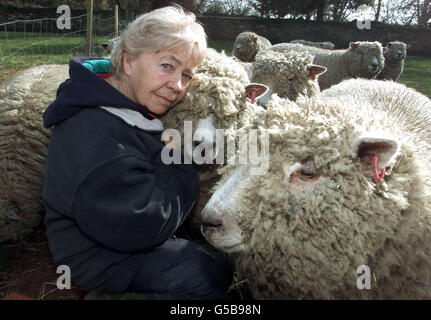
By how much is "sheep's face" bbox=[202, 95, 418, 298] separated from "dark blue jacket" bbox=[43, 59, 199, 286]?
0.95 feet

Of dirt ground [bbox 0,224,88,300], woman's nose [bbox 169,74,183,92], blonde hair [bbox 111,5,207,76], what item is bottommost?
dirt ground [bbox 0,224,88,300]

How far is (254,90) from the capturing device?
7.74 feet

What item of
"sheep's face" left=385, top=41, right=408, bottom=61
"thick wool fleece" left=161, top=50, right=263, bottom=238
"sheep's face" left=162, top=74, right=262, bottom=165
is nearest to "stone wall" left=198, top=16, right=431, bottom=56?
"sheep's face" left=385, top=41, right=408, bottom=61

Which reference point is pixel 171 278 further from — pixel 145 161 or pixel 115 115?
pixel 115 115

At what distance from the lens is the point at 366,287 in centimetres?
149

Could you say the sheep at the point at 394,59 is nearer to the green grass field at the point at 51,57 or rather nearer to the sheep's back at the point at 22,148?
the green grass field at the point at 51,57

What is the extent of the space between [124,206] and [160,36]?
2.77ft

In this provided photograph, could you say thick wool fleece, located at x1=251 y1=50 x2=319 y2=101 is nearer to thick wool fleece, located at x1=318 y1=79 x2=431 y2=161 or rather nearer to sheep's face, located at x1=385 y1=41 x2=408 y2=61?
thick wool fleece, located at x1=318 y1=79 x2=431 y2=161

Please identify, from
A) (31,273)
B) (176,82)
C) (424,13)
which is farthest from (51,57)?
(424,13)

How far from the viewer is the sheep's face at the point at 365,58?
24.4 feet

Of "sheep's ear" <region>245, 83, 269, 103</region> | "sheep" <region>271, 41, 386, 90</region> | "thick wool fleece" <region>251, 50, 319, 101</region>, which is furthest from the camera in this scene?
"sheep" <region>271, 41, 386, 90</region>

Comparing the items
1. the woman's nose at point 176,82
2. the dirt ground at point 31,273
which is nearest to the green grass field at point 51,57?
the dirt ground at point 31,273

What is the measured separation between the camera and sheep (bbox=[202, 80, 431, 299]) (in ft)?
4.64
